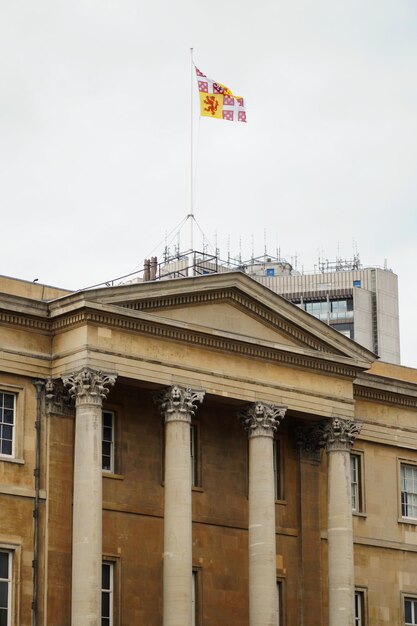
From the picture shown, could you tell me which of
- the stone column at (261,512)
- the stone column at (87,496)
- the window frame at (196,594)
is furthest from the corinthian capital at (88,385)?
the window frame at (196,594)

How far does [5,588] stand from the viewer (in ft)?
162

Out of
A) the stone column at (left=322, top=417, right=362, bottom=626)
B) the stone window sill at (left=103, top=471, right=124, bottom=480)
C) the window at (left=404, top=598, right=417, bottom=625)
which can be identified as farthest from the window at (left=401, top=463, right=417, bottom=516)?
the stone window sill at (left=103, top=471, right=124, bottom=480)

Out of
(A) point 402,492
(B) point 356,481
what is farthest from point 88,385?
(A) point 402,492

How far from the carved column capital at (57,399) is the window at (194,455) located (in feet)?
17.1

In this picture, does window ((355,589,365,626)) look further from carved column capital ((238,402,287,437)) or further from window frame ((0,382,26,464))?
window frame ((0,382,26,464))

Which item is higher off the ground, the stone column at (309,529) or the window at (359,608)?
the stone column at (309,529)

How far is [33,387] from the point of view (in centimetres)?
5147

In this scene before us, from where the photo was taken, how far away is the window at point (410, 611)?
201ft

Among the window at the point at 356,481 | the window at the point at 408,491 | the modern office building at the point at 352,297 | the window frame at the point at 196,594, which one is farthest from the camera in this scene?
the modern office building at the point at 352,297

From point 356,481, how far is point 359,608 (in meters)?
4.59

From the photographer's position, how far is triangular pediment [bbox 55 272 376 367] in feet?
171

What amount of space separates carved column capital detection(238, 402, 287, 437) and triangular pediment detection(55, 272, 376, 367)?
2.09 metres

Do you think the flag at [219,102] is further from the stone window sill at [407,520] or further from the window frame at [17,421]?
the stone window sill at [407,520]

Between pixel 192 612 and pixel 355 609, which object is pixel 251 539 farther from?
pixel 355 609
